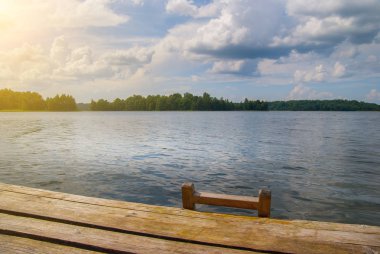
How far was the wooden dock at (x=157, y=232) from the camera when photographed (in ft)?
13.3

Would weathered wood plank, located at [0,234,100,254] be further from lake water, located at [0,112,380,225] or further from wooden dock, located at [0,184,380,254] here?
lake water, located at [0,112,380,225]

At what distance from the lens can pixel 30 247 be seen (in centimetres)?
407

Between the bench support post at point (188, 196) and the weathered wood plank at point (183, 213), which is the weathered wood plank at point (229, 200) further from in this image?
the weathered wood plank at point (183, 213)

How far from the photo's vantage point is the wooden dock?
404 cm

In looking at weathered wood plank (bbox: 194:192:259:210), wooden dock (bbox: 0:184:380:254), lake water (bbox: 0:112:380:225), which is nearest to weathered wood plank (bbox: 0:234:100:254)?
wooden dock (bbox: 0:184:380:254)

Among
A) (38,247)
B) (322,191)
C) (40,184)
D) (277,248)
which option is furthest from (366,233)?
(40,184)

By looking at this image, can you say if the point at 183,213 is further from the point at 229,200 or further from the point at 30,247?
the point at 30,247

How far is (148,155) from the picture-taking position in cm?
2447

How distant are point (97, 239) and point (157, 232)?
79cm

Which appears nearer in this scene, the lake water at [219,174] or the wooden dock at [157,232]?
the wooden dock at [157,232]

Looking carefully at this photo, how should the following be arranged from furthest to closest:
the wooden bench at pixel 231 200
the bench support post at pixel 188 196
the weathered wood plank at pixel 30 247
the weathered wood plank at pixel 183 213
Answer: the bench support post at pixel 188 196, the wooden bench at pixel 231 200, the weathered wood plank at pixel 183 213, the weathered wood plank at pixel 30 247

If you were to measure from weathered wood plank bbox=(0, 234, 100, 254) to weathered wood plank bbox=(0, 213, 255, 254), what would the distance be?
9 centimetres

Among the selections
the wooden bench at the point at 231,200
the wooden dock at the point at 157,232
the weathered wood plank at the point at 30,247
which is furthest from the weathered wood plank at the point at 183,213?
the weathered wood plank at the point at 30,247

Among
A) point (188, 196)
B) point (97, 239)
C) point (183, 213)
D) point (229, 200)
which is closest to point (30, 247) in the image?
point (97, 239)
